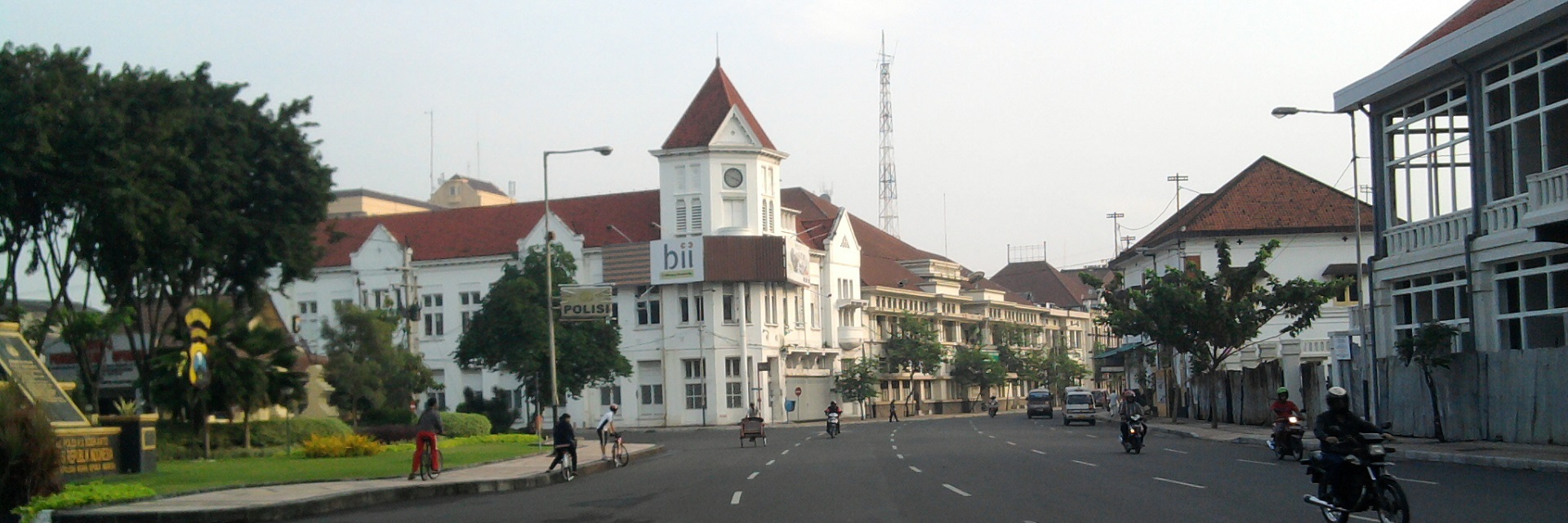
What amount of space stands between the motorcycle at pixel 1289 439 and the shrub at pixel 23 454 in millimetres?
20774

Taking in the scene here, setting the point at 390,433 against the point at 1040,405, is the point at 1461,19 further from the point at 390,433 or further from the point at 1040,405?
the point at 1040,405

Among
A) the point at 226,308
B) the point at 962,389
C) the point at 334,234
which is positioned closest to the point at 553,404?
the point at 226,308

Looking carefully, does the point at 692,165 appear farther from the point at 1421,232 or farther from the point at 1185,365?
the point at 1421,232

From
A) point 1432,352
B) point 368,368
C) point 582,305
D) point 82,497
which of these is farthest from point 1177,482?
point 368,368

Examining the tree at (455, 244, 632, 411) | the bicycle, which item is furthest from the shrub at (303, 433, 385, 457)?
the tree at (455, 244, 632, 411)

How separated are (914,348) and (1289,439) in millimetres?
68627

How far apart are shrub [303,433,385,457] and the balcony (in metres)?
59.5

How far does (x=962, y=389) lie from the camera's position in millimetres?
109375

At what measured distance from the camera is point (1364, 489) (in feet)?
45.6

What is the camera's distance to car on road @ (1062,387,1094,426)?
203 ft

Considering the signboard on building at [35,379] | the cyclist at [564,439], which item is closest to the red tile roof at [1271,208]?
the cyclist at [564,439]

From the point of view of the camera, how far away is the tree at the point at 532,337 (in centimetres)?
5353

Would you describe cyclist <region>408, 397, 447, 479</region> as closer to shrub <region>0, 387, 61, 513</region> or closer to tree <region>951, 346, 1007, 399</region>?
shrub <region>0, 387, 61, 513</region>

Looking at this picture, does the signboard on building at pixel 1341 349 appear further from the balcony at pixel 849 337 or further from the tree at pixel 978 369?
the tree at pixel 978 369
